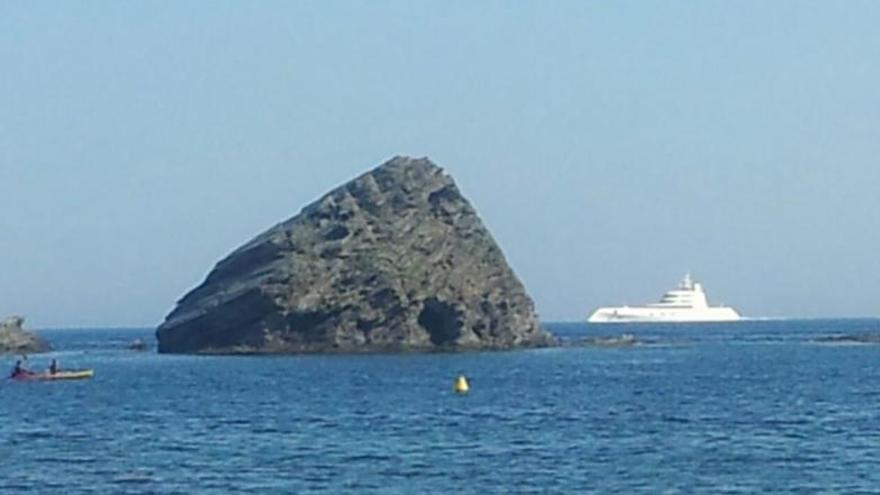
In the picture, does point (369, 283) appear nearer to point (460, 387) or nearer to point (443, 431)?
point (460, 387)

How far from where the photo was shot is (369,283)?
147 metres

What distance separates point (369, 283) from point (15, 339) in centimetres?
5016

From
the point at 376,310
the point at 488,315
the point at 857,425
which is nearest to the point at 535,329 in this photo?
the point at 488,315

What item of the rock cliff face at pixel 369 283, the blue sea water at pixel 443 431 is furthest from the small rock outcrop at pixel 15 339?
the blue sea water at pixel 443 431

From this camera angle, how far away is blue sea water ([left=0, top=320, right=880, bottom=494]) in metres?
53.1

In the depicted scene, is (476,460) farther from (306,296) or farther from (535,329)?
(535,329)

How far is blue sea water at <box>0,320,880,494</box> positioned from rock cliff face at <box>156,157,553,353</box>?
Answer: 781 inches

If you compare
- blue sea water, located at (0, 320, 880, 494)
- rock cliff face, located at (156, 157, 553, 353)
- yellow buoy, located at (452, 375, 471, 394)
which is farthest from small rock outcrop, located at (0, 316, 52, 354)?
yellow buoy, located at (452, 375, 471, 394)

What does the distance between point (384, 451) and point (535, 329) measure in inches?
4128

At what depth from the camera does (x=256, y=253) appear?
15638 centimetres

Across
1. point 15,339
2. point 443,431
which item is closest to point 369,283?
point 15,339

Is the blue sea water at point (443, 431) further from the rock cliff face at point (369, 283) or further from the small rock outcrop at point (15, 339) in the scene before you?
the small rock outcrop at point (15, 339)

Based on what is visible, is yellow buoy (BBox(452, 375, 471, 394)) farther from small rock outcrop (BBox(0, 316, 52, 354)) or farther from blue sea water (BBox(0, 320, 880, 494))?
small rock outcrop (BBox(0, 316, 52, 354))

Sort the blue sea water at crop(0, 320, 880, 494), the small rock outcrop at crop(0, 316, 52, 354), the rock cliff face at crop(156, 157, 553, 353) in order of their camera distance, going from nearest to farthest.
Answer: the blue sea water at crop(0, 320, 880, 494), the rock cliff face at crop(156, 157, 553, 353), the small rock outcrop at crop(0, 316, 52, 354)
